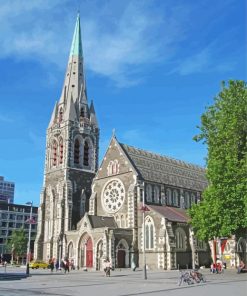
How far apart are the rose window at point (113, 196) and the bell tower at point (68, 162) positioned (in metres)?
8.02

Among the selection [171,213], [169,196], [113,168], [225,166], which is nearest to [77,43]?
[113,168]

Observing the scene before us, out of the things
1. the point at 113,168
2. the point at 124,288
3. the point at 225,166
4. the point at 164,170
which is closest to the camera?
the point at 124,288

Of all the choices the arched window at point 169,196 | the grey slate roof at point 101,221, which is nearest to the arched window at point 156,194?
the arched window at point 169,196

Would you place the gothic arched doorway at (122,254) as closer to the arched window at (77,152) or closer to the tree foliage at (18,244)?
the arched window at (77,152)

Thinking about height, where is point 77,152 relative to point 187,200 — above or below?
above

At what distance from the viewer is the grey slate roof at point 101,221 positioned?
53981 mm

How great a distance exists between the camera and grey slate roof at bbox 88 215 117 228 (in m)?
54.0

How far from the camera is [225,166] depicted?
114 feet

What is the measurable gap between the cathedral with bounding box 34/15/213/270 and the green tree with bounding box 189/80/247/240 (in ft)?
24.0

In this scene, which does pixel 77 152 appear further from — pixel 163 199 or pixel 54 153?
pixel 163 199

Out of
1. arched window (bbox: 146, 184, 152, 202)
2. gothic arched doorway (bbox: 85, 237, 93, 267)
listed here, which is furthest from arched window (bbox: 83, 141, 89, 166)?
gothic arched doorway (bbox: 85, 237, 93, 267)

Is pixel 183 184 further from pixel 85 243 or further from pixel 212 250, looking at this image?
pixel 85 243

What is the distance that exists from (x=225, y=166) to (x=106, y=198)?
28222mm

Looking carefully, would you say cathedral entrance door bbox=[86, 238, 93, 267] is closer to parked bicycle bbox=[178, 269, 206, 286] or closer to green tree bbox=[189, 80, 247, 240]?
green tree bbox=[189, 80, 247, 240]
